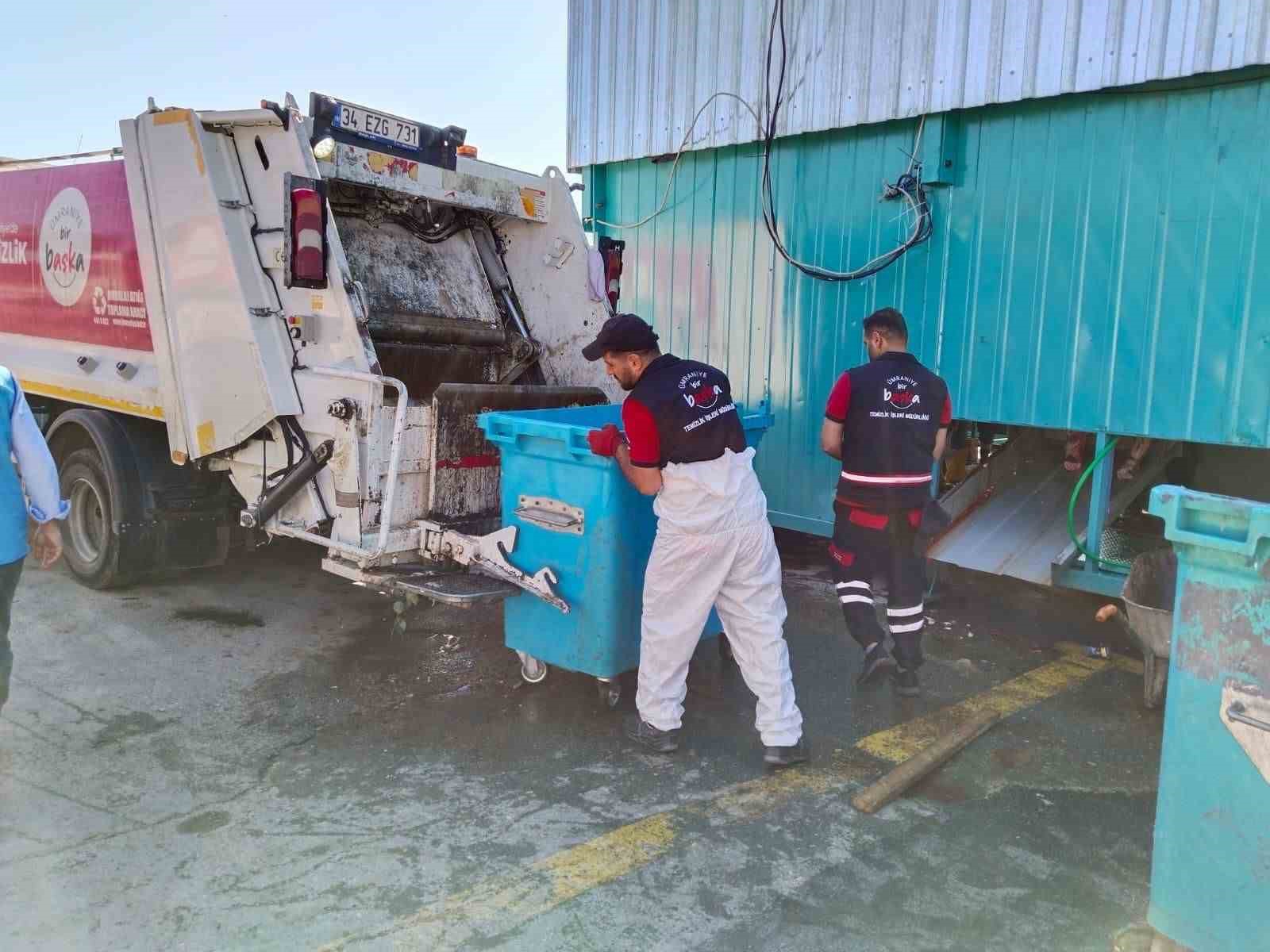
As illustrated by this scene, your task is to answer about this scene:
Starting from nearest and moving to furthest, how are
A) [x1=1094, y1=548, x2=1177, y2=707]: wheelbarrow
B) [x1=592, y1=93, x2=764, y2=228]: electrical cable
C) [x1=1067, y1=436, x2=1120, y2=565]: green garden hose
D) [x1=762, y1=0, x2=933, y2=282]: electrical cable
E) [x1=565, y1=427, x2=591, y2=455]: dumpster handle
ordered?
[x1=565, y1=427, x2=591, y2=455]: dumpster handle
[x1=1094, y1=548, x2=1177, y2=707]: wheelbarrow
[x1=1067, y1=436, x2=1120, y2=565]: green garden hose
[x1=762, y1=0, x2=933, y2=282]: electrical cable
[x1=592, y1=93, x2=764, y2=228]: electrical cable

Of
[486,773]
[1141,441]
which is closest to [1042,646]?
[1141,441]

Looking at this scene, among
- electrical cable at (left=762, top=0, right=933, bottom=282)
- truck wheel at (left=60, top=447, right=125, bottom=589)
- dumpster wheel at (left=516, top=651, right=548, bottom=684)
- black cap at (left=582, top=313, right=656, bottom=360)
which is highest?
electrical cable at (left=762, top=0, right=933, bottom=282)

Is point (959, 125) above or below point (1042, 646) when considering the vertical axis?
above

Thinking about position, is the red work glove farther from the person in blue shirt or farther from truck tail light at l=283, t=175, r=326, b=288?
the person in blue shirt

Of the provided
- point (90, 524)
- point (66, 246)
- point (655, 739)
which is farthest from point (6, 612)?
Result: point (66, 246)

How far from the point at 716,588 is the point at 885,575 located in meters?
1.18

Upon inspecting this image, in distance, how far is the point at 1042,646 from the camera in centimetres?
505

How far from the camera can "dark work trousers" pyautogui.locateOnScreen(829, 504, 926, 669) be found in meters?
4.32

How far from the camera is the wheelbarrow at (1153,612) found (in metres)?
3.98

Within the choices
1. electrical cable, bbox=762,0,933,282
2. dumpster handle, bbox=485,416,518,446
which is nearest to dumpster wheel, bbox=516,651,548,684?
dumpster handle, bbox=485,416,518,446

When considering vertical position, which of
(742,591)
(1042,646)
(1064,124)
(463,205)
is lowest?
(1042,646)

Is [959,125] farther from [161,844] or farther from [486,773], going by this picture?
[161,844]

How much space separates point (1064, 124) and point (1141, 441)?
172 cm

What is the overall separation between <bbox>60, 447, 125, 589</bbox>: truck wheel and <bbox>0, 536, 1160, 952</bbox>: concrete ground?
0.34 m
